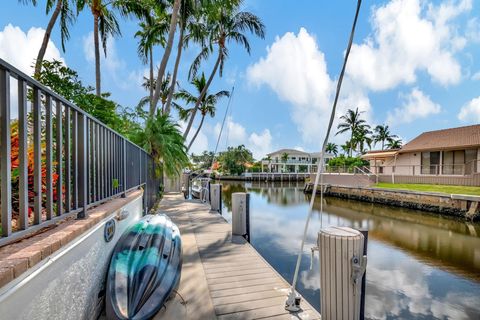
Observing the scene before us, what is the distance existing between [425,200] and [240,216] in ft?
43.3

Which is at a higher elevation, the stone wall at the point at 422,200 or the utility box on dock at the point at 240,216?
the utility box on dock at the point at 240,216

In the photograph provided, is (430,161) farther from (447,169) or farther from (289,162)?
(289,162)

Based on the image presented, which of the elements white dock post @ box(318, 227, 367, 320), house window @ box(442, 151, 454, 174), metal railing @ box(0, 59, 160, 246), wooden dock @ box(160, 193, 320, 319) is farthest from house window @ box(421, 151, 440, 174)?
metal railing @ box(0, 59, 160, 246)

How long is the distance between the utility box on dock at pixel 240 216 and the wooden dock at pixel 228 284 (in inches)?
8.3

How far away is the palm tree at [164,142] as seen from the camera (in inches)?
370

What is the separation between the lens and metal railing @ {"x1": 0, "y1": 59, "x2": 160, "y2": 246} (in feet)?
4.28

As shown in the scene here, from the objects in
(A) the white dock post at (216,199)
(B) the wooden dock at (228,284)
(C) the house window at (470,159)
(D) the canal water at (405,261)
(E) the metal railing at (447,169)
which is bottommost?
(D) the canal water at (405,261)

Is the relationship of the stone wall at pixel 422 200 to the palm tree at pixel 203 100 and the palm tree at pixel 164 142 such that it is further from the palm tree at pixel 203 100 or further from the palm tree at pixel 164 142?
the palm tree at pixel 164 142

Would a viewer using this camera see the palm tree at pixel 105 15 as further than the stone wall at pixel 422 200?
No

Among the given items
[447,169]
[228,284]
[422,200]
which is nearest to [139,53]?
[228,284]

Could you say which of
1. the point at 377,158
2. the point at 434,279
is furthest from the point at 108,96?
the point at 377,158

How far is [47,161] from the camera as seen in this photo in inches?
69.5

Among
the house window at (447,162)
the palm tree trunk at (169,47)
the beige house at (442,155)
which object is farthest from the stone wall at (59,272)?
the house window at (447,162)

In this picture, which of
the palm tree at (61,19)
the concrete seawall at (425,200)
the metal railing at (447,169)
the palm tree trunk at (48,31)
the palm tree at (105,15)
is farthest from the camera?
the metal railing at (447,169)
